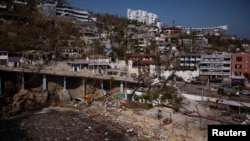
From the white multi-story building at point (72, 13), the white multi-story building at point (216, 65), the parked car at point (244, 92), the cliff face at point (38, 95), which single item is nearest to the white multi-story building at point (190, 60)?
the white multi-story building at point (216, 65)

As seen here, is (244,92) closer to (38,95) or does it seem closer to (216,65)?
(216,65)

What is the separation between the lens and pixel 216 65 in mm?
33281

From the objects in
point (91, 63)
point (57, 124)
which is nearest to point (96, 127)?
point (57, 124)

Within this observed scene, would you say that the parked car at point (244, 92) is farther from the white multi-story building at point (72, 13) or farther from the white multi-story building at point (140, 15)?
the white multi-story building at point (140, 15)

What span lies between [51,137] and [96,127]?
3699mm

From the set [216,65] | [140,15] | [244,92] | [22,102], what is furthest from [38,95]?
[140,15]

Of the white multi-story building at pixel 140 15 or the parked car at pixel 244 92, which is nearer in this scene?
the parked car at pixel 244 92

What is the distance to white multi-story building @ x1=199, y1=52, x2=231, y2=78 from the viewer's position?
3272 centimetres

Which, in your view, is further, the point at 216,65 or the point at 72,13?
the point at 72,13

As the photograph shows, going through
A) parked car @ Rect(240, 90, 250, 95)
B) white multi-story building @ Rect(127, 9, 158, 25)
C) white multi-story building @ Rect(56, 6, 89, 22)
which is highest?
white multi-story building @ Rect(127, 9, 158, 25)

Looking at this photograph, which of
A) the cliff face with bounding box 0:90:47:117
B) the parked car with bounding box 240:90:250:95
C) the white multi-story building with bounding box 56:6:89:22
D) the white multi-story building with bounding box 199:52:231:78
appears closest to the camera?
the cliff face with bounding box 0:90:47:117

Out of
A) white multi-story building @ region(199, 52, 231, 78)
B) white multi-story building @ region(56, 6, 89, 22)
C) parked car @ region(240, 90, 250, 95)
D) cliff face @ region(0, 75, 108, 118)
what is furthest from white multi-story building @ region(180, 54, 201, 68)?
white multi-story building @ region(56, 6, 89, 22)

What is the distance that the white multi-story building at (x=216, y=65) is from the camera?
32719 mm

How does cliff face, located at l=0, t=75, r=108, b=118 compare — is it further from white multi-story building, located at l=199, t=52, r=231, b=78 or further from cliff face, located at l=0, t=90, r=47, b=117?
white multi-story building, located at l=199, t=52, r=231, b=78
